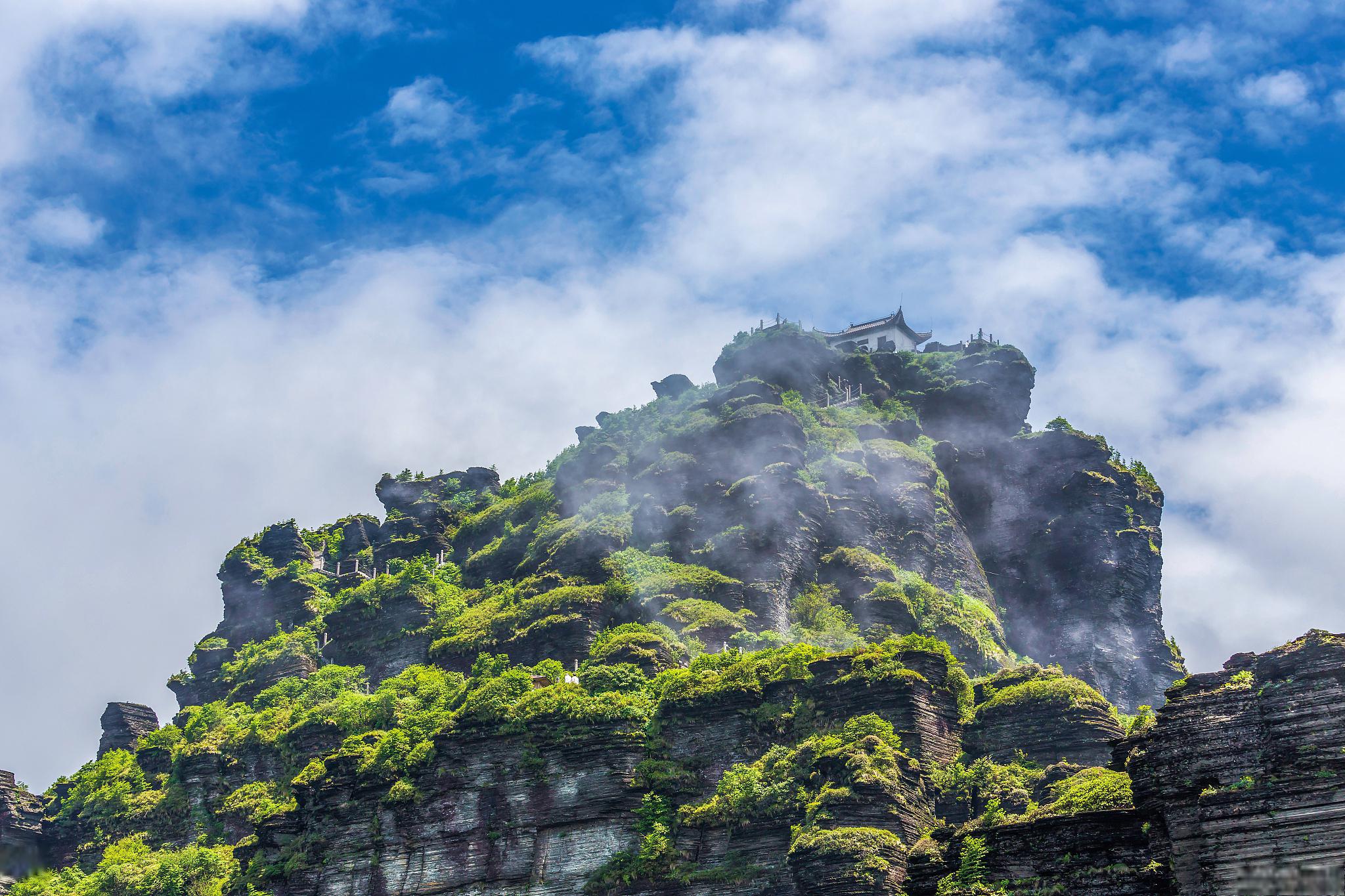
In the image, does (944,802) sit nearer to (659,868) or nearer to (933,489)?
(659,868)

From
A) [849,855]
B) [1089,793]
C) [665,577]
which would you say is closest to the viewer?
[1089,793]

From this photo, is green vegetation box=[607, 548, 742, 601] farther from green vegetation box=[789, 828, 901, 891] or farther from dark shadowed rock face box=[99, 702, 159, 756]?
dark shadowed rock face box=[99, 702, 159, 756]

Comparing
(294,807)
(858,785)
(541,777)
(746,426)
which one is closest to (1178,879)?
(858,785)

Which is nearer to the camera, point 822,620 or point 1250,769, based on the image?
point 1250,769

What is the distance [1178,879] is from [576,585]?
54.9 meters

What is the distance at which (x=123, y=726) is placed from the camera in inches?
4195

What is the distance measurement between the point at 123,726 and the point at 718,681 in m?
48.1

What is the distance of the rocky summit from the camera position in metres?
68.6

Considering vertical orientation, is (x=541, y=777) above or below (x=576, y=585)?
below

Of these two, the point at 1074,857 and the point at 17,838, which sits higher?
the point at 17,838

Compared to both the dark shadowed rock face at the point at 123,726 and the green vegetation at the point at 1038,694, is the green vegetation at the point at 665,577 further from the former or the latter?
the dark shadowed rock face at the point at 123,726

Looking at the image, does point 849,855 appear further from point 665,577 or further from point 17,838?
point 17,838

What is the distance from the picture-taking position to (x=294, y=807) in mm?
82875

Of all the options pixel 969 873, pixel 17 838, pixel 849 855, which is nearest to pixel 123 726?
pixel 17 838
